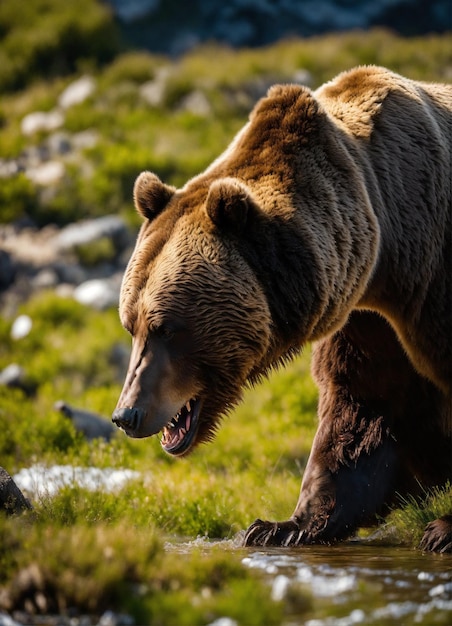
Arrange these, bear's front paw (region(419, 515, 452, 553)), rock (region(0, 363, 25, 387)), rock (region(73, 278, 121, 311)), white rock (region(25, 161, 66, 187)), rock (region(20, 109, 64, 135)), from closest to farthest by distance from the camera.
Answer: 1. bear's front paw (region(419, 515, 452, 553))
2. rock (region(0, 363, 25, 387))
3. rock (region(73, 278, 121, 311))
4. white rock (region(25, 161, 66, 187))
5. rock (region(20, 109, 64, 135))

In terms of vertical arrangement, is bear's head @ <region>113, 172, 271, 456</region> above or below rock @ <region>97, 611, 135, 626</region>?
above

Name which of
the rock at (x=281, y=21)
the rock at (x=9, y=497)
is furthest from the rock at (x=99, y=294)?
the rock at (x=281, y=21)

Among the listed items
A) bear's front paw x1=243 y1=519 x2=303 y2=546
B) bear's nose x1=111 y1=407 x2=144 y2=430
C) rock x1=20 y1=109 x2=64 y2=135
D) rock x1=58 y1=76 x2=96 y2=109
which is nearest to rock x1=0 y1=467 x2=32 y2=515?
bear's nose x1=111 y1=407 x2=144 y2=430

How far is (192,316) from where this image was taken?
4.39m

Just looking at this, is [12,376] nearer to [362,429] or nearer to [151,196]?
[362,429]

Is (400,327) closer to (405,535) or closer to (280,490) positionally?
(405,535)

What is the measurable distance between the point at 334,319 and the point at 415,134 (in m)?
1.21

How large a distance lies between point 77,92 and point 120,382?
10.8 metres

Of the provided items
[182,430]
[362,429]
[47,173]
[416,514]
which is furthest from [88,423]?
[47,173]

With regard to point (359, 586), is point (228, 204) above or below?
above

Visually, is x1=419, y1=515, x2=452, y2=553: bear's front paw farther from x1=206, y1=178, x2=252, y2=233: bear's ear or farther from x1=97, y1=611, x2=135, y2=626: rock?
x1=97, y1=611, x2=135, y2=626: rock

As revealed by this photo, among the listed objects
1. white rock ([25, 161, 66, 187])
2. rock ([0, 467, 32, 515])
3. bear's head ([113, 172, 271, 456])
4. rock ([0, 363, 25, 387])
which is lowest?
rock ([0, 363, 25, 387])

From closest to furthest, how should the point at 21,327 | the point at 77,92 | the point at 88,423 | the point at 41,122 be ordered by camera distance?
the point at 88,423
the point at 21,327
the point at 41,122
the point at 77,92

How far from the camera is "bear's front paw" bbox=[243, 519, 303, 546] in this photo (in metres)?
5.10
